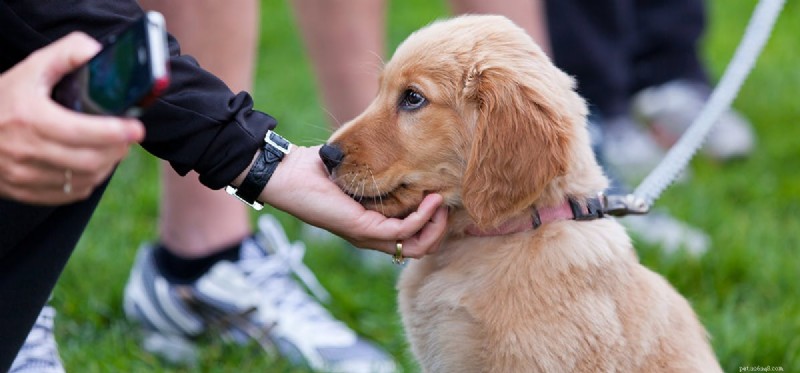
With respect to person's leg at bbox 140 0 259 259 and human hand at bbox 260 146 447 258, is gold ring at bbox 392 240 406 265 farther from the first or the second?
person's leg at bbox 140 0 259 259

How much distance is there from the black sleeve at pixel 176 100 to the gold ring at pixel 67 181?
0.49m

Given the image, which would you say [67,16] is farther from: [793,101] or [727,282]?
[793,101]

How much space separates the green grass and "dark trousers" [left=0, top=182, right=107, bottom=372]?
1.77 feet

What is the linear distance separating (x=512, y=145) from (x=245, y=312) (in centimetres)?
124

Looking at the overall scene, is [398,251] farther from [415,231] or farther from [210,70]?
[210,70]

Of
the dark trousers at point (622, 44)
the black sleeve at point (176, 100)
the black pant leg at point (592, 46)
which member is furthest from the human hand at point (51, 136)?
the black pant leg at point (592, 46)

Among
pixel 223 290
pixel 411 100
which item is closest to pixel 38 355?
pixel 223 290

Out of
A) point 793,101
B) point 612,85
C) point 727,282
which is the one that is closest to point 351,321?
point 727,282

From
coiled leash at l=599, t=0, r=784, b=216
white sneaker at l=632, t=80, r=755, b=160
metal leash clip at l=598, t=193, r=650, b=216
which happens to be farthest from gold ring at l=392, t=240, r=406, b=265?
white sneaker at l=632, t=80, r=755, b=160

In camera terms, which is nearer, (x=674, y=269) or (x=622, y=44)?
(x=674, y=269)

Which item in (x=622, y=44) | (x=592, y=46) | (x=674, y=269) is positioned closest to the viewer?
(x=674, y=269)

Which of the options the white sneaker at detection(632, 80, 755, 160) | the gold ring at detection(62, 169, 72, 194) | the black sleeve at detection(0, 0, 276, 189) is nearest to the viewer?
the gold ring at detection(62, 169, 72, 194)

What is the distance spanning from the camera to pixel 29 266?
2215 mm

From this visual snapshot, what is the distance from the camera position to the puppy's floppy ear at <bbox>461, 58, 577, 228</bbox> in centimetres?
211
